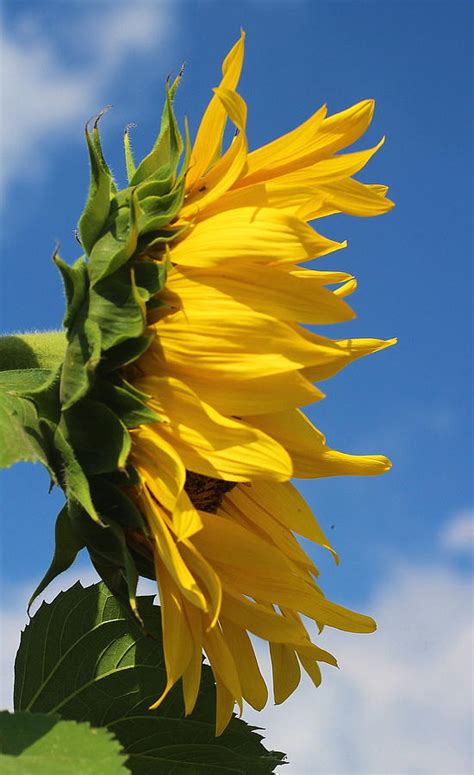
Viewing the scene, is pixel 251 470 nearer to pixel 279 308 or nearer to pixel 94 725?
pixel 279 308

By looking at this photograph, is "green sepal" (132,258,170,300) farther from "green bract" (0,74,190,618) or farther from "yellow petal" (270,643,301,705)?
"yellow petal" (270,643,301,705)

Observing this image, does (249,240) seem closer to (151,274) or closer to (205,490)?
(151,274)

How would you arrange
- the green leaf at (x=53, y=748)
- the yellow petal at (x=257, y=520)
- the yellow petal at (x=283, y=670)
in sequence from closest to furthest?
the green leaf at (x=53, y=748) < the yellow petal at (x=257, y=520) < the yellow petal at (x=283, y=670)

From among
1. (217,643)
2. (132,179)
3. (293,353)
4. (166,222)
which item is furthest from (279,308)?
(217,643)

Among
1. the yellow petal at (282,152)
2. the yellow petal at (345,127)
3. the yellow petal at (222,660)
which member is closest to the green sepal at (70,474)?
the yellow petal at (222,660)

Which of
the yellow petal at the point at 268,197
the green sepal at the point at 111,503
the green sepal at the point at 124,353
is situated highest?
the yellow petal at the point at 268,197

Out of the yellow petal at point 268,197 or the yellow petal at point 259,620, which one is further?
the yellow petal at point 259,620

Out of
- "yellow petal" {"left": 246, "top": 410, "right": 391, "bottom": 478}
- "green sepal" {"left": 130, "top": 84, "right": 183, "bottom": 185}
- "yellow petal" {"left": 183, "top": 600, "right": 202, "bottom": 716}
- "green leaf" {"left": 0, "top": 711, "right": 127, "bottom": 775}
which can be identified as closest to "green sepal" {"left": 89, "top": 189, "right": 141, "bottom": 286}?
"green sepal" {"left": 130, "top": 84, "right": 183, "bottom": 185}

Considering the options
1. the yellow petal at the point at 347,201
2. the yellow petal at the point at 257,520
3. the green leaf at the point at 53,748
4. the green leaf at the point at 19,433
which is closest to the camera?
the green leaf at the point at 53,748

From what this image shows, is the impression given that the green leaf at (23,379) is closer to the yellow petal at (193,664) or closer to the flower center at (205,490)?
the flower center at (205,490)
